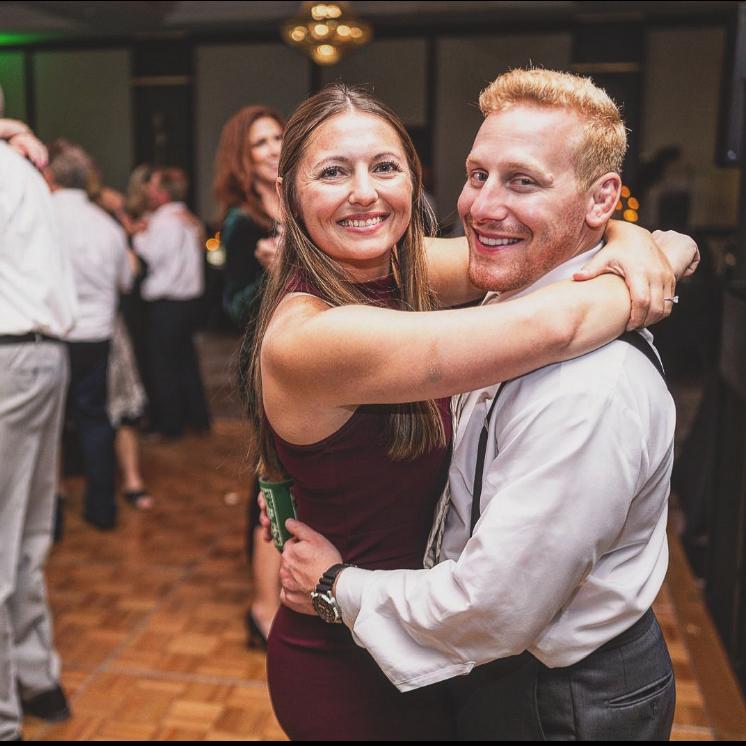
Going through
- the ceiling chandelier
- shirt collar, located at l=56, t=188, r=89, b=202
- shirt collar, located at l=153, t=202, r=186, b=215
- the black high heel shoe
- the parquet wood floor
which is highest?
the ceiling chandelier

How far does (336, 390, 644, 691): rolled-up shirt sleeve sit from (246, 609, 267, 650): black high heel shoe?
1.79 m

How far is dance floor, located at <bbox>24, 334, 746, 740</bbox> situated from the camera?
239 cm

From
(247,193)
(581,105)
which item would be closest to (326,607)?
(581,105)

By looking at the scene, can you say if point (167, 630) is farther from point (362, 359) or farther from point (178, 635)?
point (362, 359)

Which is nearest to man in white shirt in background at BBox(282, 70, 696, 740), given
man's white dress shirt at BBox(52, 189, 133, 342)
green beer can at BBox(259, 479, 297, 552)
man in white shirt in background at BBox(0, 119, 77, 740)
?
green beer can at BBox(259, 479, 297, 552)

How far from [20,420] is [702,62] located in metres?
7.32

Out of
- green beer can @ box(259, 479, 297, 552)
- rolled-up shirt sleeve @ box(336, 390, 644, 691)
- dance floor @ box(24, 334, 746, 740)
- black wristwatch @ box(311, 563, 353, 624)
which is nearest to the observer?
rolled-up shirt sleeve @ box(336, 390, 644, 691)

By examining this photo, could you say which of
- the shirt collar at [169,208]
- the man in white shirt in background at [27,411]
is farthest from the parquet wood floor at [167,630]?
the shirt collar at [169,208]

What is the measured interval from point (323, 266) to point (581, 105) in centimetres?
42

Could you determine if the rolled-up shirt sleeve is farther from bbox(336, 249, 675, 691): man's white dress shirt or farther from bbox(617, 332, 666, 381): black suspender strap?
bbox(617, 332, 666, 381): black suspender strap

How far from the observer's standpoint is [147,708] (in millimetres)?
2465

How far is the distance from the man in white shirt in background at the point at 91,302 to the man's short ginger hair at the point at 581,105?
106 inches

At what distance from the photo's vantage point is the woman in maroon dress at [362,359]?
1051 millimetres

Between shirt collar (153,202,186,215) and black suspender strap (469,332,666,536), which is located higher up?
shirt collar (153,202,186,215)
